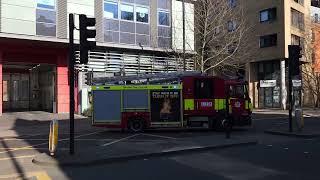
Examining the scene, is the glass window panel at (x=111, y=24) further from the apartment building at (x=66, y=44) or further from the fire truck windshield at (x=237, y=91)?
the fire truck windshield at (x=237, y=91)

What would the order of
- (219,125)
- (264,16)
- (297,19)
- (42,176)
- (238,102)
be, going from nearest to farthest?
(42,176), (219,125), (238,102), (264,16), (297,19)

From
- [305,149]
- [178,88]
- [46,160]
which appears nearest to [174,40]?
[178,88]

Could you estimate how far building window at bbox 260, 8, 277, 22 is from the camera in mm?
54969

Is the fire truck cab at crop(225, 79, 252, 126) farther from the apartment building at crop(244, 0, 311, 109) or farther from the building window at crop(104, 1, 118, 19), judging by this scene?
the apartment building at crop(244, 0, 311, 109)

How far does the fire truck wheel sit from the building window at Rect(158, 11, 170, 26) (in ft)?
58.5

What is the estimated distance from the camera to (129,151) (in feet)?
49.0

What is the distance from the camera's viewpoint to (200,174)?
36.3 ft

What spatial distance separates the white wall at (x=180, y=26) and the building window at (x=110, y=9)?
533 cm

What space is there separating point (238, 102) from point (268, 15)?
1344 inches

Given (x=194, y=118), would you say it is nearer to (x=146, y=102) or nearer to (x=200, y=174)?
(x=146, y=102)

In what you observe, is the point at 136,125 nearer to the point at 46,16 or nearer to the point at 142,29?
the point at 46,16

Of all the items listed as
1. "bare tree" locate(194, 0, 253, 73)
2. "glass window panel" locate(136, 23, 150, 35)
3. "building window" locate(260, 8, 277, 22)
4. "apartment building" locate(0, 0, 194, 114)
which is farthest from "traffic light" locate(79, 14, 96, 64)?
"building window" locate(260, 8, 277, 22)

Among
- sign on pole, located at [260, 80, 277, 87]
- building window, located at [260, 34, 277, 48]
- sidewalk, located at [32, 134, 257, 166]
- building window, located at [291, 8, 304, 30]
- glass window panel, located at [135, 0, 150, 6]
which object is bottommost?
sidewalk, located at [32, 134, 257, 166]

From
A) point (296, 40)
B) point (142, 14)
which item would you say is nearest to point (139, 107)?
point (142, 14)
